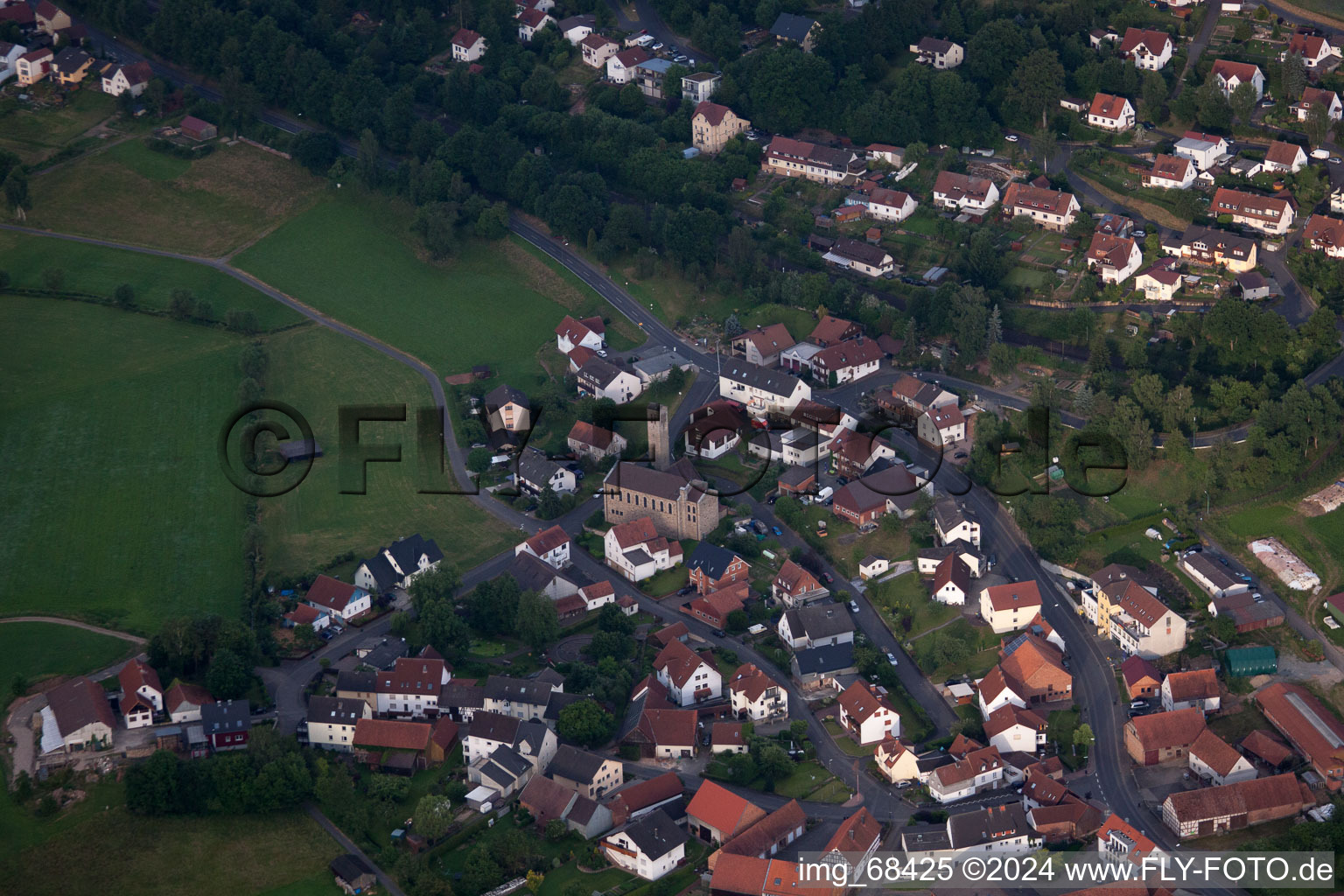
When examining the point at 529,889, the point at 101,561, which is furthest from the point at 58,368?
the point at 529,889

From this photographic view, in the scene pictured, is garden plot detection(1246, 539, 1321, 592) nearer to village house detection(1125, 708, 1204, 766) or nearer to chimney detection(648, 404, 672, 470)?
village house detection(1125, 708, 1204, 766)

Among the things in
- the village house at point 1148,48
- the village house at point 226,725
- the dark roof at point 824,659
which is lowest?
the village house at point 226,725

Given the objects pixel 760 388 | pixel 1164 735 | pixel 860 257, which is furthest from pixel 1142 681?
pixel 860 257

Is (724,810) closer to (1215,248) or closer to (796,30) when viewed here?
(1215,248)

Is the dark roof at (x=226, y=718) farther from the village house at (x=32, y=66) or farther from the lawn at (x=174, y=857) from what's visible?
the village house at (x=32, y=66)

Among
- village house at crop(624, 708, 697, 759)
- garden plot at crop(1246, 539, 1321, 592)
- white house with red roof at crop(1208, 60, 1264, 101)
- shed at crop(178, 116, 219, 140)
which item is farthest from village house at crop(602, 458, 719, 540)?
shed at crop(178, 116, 219, 140)

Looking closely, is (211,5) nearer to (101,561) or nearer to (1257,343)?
(101,561)

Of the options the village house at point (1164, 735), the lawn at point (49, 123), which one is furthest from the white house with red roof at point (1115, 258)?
the lawn at point (49, 123)
